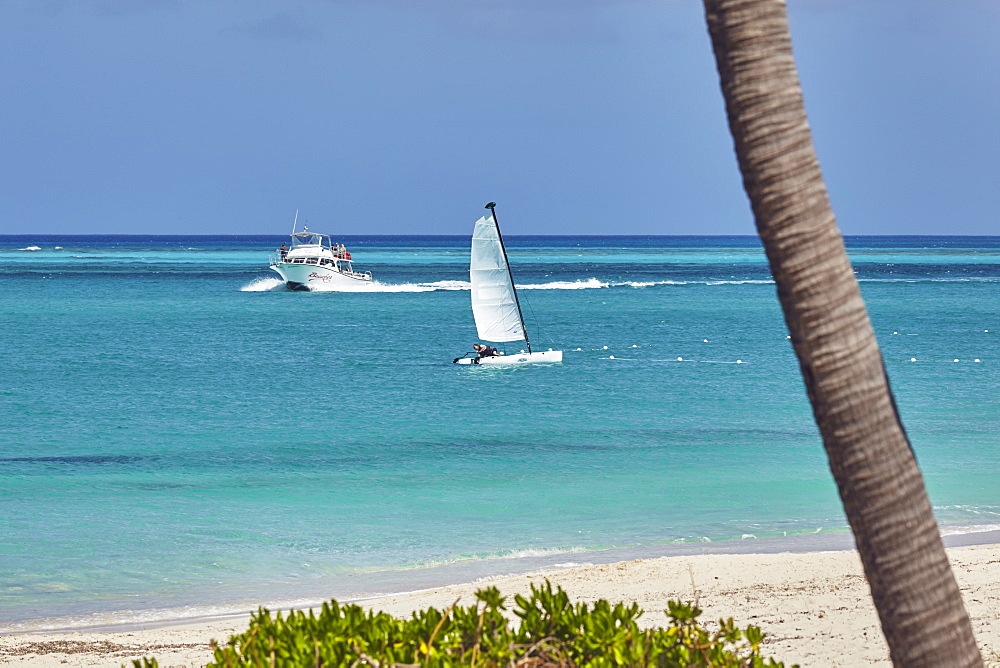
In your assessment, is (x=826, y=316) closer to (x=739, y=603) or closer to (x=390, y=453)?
(x=739, y=603)

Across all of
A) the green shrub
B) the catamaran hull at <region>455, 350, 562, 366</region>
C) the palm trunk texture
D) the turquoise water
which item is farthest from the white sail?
the palm trunk texture

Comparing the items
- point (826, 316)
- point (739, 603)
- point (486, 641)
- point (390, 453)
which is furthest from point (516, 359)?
point (826, 316)

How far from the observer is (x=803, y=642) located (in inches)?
314

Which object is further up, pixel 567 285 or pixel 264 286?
pixel 264 286

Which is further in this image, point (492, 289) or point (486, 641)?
point (492, 289)

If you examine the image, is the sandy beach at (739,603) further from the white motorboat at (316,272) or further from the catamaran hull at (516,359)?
the white motorboat at (316,272)

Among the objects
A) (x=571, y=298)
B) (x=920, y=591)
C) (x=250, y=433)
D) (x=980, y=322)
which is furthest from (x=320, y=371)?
(x=571, y=298)

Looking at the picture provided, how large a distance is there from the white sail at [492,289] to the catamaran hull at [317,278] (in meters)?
45.0

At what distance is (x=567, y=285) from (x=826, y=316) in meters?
89.2

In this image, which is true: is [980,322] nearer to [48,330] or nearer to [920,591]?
[48,330]

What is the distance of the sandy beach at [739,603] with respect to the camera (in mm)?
8000

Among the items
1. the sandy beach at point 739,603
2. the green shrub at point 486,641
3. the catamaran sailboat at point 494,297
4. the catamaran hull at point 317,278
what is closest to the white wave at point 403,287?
the catamaran hull at point 317,278

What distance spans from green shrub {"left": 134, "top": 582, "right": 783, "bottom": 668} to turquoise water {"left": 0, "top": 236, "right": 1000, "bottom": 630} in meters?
7.57

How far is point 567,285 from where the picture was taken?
92.2 m
